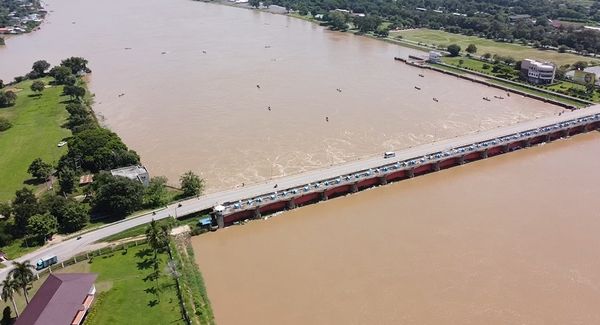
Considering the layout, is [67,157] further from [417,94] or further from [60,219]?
[417,94]

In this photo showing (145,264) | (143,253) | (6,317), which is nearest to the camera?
(6,317)

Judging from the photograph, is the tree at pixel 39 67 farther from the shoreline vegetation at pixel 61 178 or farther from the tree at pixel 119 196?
the tree at pixel 119 196

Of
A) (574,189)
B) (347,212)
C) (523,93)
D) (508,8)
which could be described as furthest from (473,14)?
(347,212)

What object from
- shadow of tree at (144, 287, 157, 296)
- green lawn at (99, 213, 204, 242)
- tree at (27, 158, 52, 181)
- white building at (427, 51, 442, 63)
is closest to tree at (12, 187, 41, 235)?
green lawn at (99, 213, 204, 242)

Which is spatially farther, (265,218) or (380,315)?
(265,218)

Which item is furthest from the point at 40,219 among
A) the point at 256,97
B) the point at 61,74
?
the point at 61,74

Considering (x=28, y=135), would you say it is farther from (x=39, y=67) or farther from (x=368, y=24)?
(x=368, y=24)
